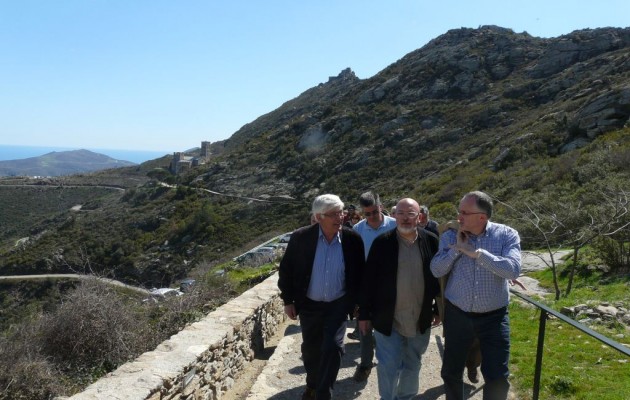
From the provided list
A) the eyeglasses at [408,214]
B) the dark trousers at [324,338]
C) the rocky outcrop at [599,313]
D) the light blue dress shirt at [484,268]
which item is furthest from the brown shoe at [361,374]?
the rocky outcrop at [599,313]

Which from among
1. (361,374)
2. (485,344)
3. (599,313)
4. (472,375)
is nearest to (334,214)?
(485,344)

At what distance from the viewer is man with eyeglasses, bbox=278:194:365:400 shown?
146 inches

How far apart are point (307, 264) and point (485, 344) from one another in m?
1.46

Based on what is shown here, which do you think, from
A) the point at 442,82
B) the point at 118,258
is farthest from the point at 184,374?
the point at 442,82

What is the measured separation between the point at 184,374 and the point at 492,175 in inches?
881

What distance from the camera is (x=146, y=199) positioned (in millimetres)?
47938

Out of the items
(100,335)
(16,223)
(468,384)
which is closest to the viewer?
(468,384)

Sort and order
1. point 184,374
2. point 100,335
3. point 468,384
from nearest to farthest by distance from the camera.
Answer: point 184,374
point 468,384
point 100,335

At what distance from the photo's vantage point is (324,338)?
3752 millimetres

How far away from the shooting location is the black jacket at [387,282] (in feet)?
11.2

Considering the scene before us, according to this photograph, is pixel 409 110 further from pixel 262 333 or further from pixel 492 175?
pixel 262 333

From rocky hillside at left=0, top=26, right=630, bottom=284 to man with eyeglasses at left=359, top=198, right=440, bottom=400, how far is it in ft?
42.2

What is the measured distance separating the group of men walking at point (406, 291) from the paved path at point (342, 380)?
0.57 metres

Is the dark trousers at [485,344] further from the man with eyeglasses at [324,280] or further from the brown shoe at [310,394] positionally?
the brown shoe at [310,394]
